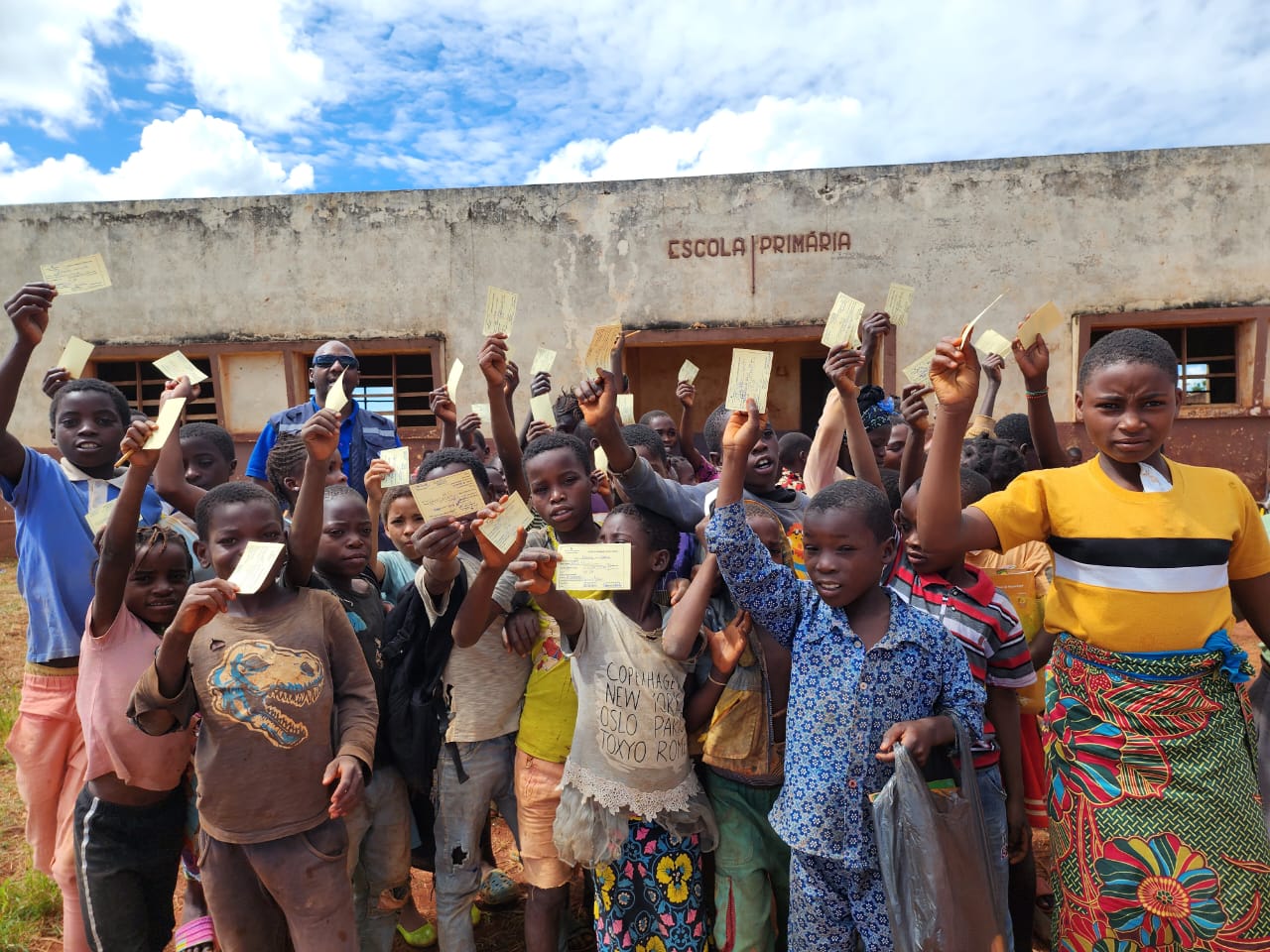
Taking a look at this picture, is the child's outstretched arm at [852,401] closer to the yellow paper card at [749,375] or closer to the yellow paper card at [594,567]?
the yellow paper card at [749,375]

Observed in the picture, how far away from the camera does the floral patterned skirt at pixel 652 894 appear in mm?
2176

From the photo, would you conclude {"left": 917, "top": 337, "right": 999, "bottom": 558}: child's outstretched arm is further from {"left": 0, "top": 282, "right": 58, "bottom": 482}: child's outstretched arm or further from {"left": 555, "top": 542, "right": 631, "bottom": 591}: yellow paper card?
{"left": 0, "top": 282, "right": 58, "bottom": 482}: child's outstretched arm

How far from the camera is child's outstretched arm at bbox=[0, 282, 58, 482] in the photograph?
7.86 ft

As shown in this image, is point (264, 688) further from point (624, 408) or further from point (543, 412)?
point (624, 408)

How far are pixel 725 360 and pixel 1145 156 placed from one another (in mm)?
5058

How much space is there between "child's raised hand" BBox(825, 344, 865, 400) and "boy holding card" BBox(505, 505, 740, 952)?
899 millimetres

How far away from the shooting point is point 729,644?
6.92 ft

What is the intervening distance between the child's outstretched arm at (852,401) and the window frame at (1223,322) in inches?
260

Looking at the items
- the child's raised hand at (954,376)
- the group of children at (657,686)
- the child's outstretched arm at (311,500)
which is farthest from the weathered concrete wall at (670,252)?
the child's raised hand at (954,376)

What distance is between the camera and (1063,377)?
844 centimetres

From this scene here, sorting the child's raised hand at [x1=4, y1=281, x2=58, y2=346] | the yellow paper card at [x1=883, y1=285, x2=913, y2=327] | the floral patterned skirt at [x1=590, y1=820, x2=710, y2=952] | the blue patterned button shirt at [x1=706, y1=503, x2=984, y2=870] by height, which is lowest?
the floral patterned skirt at [x1=590, y1=820, x2=710, y2=952]

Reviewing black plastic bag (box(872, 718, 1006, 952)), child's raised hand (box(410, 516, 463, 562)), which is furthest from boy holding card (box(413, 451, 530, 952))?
black plastic bag (box(872, 718, 1006, 952))

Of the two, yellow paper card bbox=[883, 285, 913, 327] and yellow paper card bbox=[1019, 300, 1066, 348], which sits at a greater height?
yellow paper card bbox=[883, 285, 913, 327]

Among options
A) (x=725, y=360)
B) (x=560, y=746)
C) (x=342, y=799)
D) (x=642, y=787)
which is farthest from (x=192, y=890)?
(x=725, y=360)
